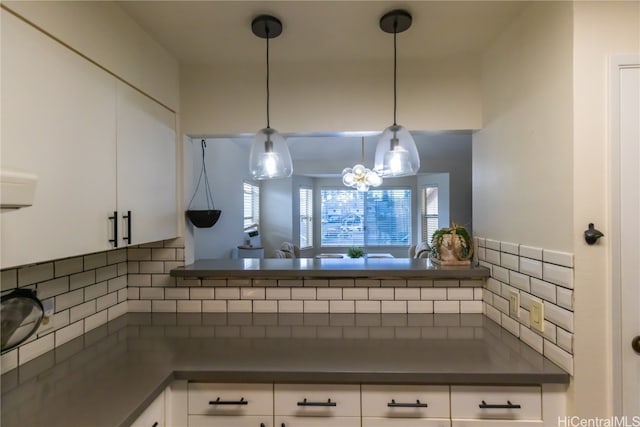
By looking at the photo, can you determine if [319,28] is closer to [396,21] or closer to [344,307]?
[396,21]

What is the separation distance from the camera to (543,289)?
1137 mm

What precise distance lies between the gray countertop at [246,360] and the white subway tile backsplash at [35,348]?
0.09ft

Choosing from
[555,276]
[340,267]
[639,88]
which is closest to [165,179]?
[340,267]

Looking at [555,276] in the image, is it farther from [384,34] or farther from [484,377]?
[384,34]

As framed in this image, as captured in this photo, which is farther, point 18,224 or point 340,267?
point 340,267

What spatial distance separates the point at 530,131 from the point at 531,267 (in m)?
0.52

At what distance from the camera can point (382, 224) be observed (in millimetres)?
6742

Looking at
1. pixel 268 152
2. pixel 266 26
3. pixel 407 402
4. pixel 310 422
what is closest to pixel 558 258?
pixel 407 402

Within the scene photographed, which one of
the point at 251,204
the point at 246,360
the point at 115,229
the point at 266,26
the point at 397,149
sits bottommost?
the point at 246,360

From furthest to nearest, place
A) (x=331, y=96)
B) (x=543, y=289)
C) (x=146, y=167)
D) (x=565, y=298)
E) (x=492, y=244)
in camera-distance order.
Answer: (x=331, y=96) → (x=492, y=244) → (x=146, y=167) → (x=543, y=289) → (x=565, y=298)

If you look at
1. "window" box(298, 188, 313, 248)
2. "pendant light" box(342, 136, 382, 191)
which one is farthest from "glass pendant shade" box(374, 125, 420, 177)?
"window" box(298, 188, 313, 248)

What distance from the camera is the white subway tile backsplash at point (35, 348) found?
3.70 feet

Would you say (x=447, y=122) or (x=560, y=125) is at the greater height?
(x=447, y=122)

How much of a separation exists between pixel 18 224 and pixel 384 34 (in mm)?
1451
